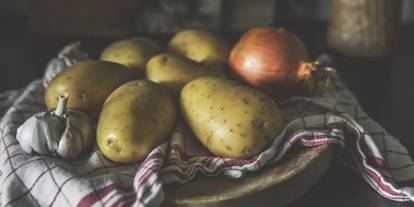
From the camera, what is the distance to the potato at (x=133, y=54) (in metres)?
0.76

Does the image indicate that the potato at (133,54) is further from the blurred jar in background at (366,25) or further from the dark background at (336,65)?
the blurred jar in background at (366,25)

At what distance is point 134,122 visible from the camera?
2.01 feet

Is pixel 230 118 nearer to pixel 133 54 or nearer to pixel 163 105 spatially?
pixel 163 105

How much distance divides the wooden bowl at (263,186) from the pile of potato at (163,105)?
30 mm

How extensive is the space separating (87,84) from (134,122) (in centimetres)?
10

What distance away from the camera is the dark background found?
2.24 ft

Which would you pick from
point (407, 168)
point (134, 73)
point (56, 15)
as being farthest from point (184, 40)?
point (56, 15)

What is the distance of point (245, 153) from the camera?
0.63m

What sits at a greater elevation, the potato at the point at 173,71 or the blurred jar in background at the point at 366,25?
the potato at the point at 173,71

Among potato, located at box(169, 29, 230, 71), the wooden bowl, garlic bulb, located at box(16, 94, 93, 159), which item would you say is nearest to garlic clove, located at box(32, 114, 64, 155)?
garlic bulb, located at box(16, 94, 93, 159)

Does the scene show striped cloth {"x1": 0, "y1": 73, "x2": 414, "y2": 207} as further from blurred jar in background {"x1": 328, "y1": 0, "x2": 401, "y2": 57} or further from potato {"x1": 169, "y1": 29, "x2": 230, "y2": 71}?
blurred jar in background {"x1": 328, "y1": 0, "x2": 401, "y2": 57}

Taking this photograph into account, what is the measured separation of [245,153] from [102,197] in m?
0.15

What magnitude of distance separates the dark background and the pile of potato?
0.10 meters

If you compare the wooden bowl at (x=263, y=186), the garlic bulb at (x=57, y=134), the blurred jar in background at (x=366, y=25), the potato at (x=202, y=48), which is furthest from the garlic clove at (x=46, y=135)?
the blurred jar in background at (x=366, y=25)
